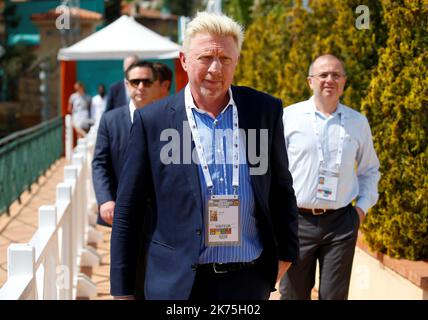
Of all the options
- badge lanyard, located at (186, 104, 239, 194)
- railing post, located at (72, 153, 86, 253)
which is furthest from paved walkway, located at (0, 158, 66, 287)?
badge lanyard, located at (186, 104, 239, 194)

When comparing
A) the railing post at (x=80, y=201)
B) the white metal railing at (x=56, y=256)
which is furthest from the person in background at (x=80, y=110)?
the railing post at (x=80, y=201)

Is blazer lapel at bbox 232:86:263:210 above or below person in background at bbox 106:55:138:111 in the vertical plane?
above

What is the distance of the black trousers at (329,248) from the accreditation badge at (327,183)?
0.47 feet

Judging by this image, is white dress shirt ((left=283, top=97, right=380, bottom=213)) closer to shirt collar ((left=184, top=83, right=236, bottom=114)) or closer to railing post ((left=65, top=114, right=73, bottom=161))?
shirt collar ((left=184, top=83, right=236, bottom=114))

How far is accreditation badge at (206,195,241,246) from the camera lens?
2988mm

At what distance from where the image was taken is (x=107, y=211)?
5.06 metres

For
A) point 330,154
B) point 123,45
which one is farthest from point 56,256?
point 123,45

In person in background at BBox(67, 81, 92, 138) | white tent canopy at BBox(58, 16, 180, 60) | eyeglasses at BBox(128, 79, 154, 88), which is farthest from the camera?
person in background at BBox(67, 81, 92, 138)

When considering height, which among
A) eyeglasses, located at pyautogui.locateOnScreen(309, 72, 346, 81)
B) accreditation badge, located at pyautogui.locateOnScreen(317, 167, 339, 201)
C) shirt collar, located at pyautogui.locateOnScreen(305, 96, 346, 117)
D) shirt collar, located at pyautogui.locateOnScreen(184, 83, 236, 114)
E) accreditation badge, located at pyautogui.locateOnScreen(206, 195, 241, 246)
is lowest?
accreditation badge, located at pyautogui.locateOnScreen(317, 167, 339, 201)

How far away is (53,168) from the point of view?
672 inches

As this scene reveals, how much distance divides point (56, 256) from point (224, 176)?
97.0 inches

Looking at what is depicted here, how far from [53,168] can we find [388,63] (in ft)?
40.4

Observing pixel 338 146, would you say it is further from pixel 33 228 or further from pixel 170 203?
pixel 33 228

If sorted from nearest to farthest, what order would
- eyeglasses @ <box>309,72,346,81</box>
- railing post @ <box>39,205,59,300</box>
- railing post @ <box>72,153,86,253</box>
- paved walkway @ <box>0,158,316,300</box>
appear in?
railing post @ <box>39,205,59,300</box>
eyeglasses @ <box>309,72,346,81</box>
paved walkway @ <box>0,158,316,300</box>
railing post @ <box>72,153,86,253</box>
